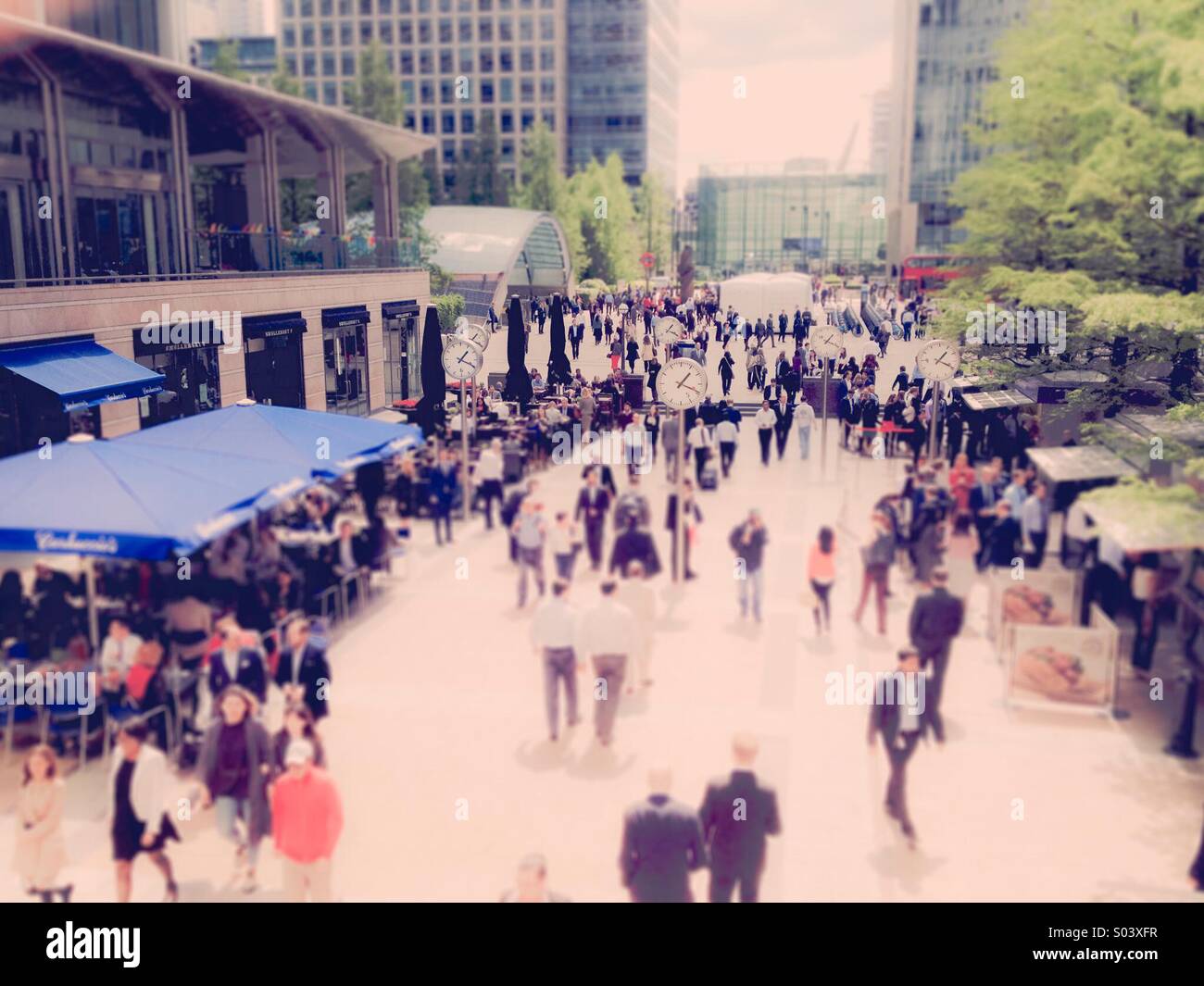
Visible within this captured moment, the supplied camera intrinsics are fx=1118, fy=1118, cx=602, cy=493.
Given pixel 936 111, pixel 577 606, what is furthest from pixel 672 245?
pixel 577 606

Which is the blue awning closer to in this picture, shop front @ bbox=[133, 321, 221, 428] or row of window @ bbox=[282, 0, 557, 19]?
shop front @ bbox=[133, 321, 221, 428]

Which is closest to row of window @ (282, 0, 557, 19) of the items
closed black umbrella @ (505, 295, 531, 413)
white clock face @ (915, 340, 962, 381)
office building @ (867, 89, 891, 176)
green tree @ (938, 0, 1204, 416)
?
office building @ (867, 89, 891, 176)

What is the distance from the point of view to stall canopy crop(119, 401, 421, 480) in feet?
47.9

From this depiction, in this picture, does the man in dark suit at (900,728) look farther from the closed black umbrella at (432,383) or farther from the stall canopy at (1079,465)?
the closed black umbrella at (432,383)

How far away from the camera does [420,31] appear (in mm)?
123812

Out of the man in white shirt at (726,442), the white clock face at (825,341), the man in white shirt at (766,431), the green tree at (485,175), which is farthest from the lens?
the green tree at (485,175)

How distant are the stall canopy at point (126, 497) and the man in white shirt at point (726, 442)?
7.55m

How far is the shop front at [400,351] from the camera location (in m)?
29.0

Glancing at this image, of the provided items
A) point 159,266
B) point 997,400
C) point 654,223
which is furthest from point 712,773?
point 654,223

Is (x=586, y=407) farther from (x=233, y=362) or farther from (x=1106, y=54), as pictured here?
(x=1106, y=54)

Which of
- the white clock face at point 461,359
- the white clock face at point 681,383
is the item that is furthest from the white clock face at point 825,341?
the white clock face at point 461,359

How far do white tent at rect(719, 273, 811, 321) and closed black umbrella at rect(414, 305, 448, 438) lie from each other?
103 feet

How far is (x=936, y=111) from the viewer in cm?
8712

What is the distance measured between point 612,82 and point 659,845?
5436 inches
